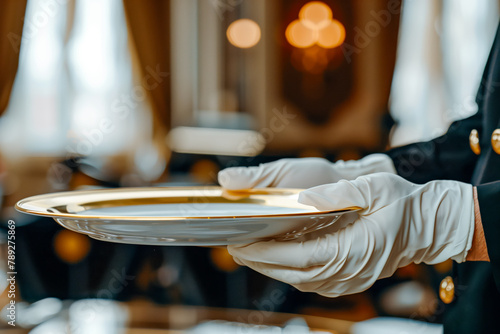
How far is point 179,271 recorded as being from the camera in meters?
1.32

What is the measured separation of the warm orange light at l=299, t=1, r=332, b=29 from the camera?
1356mm

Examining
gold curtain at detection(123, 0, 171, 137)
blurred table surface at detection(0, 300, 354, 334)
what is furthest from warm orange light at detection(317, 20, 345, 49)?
blurred table surface at detection(0, 300, 354, 334)

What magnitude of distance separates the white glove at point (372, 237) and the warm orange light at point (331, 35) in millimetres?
987

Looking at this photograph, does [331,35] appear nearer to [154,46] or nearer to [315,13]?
[315,13]

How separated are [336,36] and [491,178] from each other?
3.10ft

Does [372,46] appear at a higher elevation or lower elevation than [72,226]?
higher

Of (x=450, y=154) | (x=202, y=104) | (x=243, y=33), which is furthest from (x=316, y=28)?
(x=450, y=154)

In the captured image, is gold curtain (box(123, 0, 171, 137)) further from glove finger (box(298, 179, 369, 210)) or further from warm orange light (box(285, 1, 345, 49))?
glove finger (box(298, 179, 369, 210))

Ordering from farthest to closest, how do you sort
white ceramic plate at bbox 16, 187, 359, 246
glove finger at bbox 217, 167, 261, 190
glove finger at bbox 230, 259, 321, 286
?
glove finger at bbox 217, 167, 261, 190 → glove finger at bbox 230, 259, 321, 286 → white ceramic plate at bbox 16, 187, 359, 246

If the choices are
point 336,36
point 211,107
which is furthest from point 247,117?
point 336,36

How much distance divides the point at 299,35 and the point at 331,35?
91 millimetres

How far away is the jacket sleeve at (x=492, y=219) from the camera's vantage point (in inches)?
15.7

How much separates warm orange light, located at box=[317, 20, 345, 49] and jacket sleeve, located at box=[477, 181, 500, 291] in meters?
1.02

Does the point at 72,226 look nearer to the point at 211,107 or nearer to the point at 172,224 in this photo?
the point at 172,224
